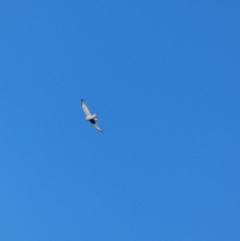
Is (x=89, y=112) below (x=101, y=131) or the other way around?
the other way around

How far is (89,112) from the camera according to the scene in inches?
507

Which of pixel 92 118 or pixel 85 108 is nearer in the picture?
pixel 92 118

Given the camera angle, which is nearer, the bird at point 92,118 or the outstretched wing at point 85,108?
the bird at point 92,118

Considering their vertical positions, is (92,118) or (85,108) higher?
(85,108)

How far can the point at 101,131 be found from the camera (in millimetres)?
12172

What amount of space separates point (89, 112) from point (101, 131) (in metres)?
1.21

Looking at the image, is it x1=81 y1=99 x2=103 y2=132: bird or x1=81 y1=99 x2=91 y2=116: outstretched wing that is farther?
x1=81 y1=99 x2=91 y2=116: outstretched wing

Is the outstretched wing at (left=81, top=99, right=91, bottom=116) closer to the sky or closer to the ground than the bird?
closer to the sky

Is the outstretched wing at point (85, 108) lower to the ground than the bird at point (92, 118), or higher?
higher
